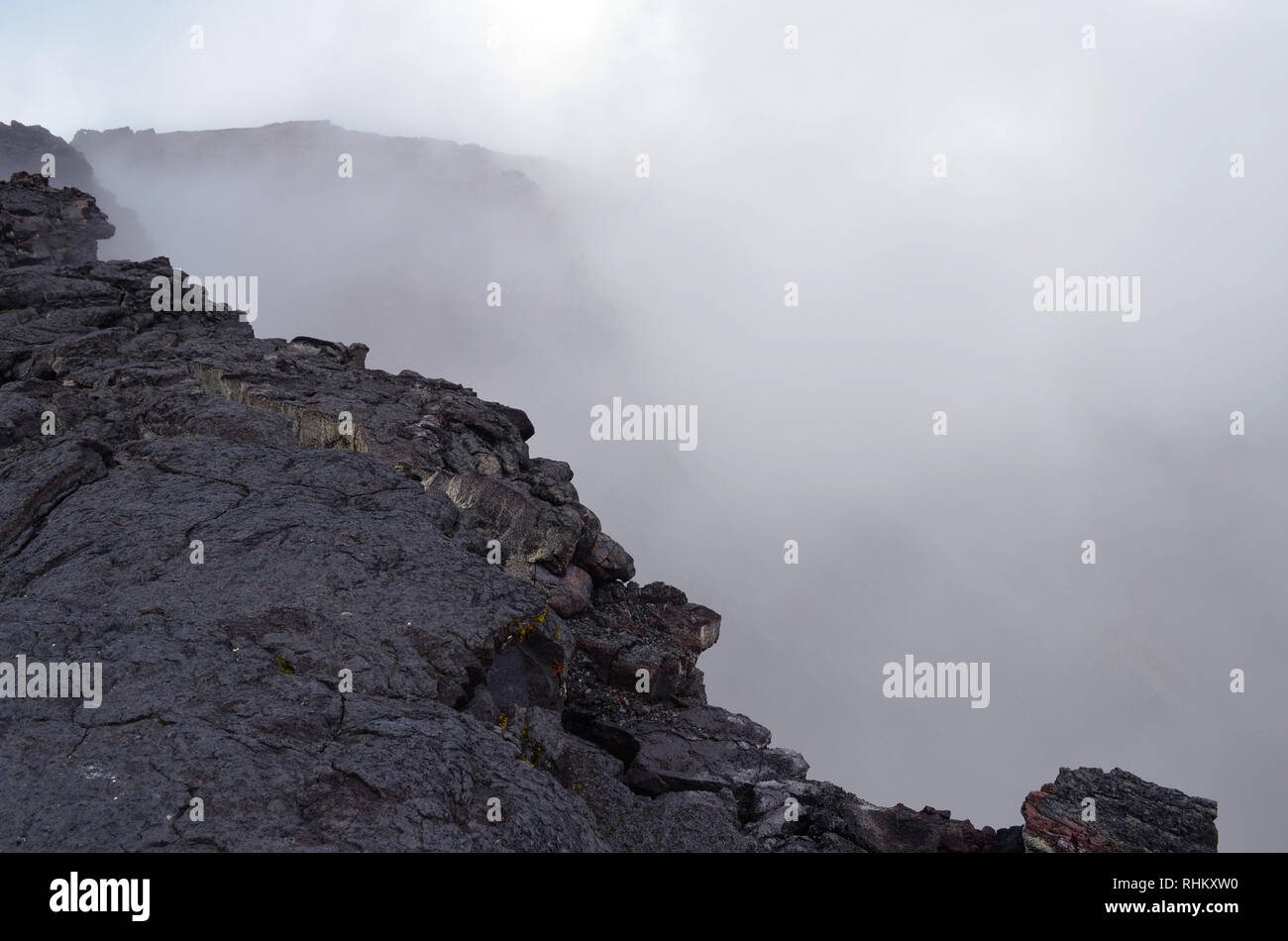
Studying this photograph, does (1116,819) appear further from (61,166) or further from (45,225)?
(61,166)

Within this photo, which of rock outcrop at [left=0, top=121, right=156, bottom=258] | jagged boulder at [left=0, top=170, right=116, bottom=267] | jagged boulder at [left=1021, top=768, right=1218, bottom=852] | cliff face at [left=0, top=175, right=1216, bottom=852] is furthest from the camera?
rock outcrop at [left=0, top=121, right=156, bottom=258]

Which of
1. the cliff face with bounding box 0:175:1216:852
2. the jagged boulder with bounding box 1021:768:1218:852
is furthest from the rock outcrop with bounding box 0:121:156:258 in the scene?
the jagged boulder with bounding box 1021:768:1218:852

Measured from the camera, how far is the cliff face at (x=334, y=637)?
7.48 metres

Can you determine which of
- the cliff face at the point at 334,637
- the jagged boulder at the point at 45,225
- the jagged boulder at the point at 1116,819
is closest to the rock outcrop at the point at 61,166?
the jagged boulder at the point at 45,225

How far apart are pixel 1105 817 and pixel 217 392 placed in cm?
2248

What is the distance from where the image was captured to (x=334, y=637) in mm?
10281

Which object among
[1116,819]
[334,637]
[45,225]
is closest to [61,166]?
[45,225]

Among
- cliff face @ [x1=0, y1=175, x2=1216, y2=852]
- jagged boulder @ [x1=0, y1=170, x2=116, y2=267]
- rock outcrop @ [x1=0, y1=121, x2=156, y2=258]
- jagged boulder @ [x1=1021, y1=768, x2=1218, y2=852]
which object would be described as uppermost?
rock outcrop @ [x1=0, y1=121, x2=156, y2=258]

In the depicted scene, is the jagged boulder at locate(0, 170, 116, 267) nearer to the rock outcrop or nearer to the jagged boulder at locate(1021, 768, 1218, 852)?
the rock outcrop

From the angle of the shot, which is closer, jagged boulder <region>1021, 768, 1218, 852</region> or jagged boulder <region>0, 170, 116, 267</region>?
jagged boulder <region>1021, 768, 1218, 852</region>

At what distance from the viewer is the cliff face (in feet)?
24.5

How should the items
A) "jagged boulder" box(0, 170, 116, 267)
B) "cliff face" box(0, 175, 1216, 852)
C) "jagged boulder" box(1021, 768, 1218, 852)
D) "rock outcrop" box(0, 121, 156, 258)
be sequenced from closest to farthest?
"cliff face" box(0, 175, 1216, 852), "jagged boulder" box(1021, 768, 1218, 852), "jagged boulder" box(0, 170, 116, 267), "rock outcrop" box(0, 121, 156, 258)
